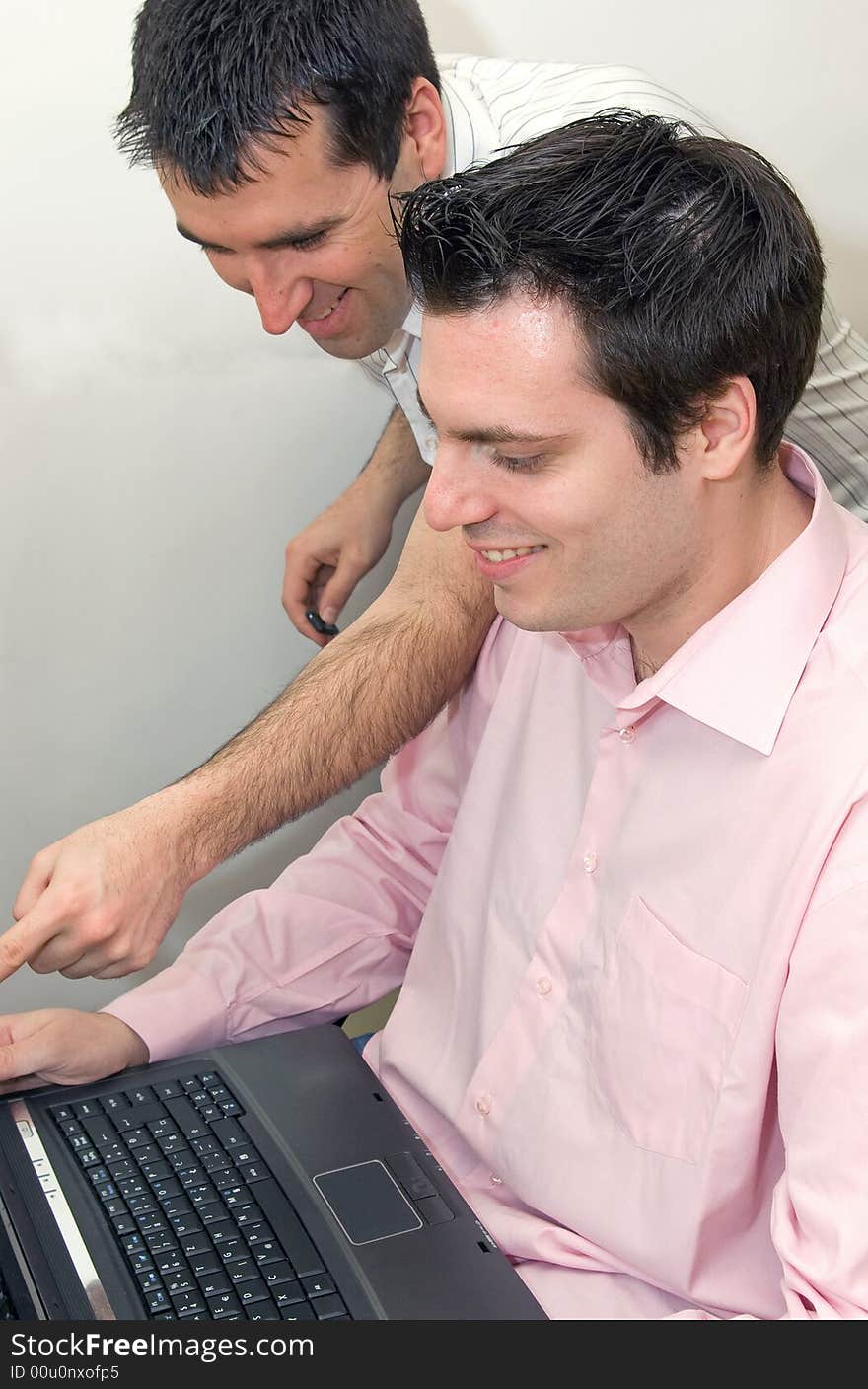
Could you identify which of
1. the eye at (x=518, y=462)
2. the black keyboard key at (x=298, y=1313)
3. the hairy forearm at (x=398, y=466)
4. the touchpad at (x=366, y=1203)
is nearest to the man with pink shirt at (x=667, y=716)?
the eye at (x=518, y=462)

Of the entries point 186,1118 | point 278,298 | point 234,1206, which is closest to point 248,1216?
point 234,1206

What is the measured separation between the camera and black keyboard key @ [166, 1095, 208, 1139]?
3.26 feet

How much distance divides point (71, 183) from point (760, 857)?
94 cm

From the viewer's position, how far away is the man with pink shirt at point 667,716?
2.86 ft

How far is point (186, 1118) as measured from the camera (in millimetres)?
1008

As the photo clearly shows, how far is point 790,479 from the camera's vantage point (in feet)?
3.41

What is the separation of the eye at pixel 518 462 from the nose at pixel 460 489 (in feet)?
0.04

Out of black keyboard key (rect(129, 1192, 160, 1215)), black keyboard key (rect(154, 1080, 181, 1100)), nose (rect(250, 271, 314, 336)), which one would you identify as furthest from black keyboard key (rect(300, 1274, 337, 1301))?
nose (rect(250, 271, 314, 336))

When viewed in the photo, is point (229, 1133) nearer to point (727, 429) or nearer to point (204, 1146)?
point (204, 1146)

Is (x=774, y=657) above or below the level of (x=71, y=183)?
below

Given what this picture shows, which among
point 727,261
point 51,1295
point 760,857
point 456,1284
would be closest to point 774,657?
point 760,857

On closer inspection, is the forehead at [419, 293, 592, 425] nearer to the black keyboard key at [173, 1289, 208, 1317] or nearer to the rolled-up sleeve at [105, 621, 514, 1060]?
the rolled-up sleeve at [105, 621, 514, 1060]

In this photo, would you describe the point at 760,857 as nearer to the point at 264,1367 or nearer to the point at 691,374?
the point at 691,374

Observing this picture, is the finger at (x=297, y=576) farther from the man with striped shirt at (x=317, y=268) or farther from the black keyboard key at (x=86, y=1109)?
the black keyboard key at (x=86, y=1109)
